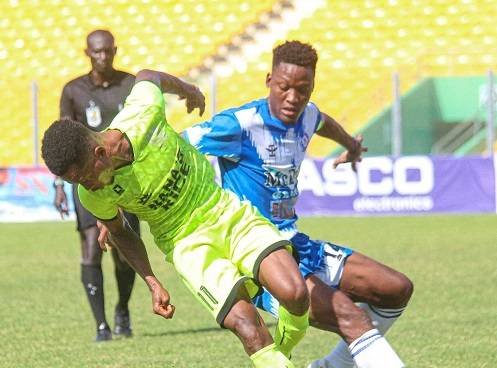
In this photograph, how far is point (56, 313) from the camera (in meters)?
10.4

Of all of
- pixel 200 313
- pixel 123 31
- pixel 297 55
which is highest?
pixel 297 55

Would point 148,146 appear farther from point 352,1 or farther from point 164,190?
point 352,1

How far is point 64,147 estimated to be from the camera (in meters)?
5.23

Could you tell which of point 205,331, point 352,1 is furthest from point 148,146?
point 352,1

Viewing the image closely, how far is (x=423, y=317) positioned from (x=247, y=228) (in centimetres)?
437

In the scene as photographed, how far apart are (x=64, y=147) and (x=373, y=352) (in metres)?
1.88

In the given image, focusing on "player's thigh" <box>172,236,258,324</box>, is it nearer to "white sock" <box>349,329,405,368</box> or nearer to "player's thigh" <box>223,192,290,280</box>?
"player's thigh" <box>223,192,290,280</box>

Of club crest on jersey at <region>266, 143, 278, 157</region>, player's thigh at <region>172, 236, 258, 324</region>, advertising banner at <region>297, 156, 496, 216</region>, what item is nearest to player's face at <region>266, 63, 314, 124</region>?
club crest on jersey at <region>266, 143, 278, 157</region>

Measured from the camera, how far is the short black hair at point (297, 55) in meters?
6.16

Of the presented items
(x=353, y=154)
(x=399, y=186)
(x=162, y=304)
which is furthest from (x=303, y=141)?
(x=399, y=186)

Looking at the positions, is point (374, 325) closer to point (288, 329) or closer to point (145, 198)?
point (288, 329)

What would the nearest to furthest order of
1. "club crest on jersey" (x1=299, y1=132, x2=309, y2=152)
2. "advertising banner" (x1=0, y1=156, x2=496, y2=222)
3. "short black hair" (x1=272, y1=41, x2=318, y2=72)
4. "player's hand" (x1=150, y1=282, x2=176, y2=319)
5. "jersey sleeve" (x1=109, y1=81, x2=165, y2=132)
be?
"player's hand" (x1=150, y1=282, x2=176, y2=319) < "jersey sleeve" (x1=109, y1=81, x2=165, y2=132) < "short black hair" (x1=272, y1=41, x2=318, y2=72) < "club crest on jersey" (x1=299, y1=132, x2=309, y2=152) < "advertising banner" (x1=0, y1=156, x2=496, y2=222)

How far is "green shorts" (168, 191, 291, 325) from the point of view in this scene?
5.52m

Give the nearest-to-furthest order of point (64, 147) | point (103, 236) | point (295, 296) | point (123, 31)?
point (64, 147) < point (295, 296) < point (103, 236) < point (123, 31)
